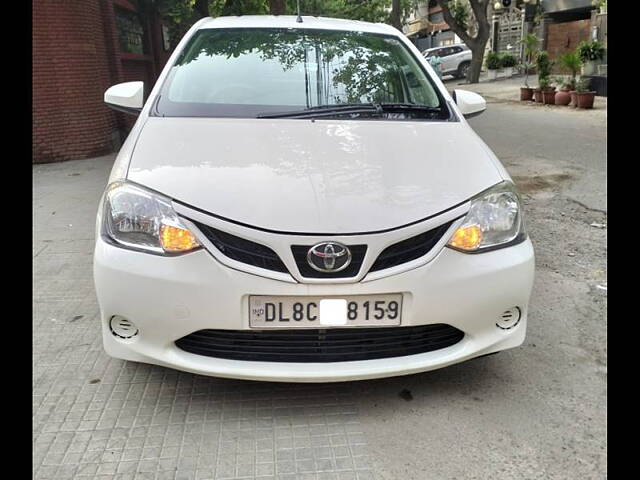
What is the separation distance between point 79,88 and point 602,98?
13.2 meters

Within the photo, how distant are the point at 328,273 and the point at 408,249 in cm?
34

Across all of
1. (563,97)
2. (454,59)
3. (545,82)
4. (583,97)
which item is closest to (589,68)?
(545,82)

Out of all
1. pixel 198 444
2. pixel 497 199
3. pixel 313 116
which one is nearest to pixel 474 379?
pixel 497 199

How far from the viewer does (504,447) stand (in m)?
2.24

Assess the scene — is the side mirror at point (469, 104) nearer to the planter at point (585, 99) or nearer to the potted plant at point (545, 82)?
the planter at point (585, 99)

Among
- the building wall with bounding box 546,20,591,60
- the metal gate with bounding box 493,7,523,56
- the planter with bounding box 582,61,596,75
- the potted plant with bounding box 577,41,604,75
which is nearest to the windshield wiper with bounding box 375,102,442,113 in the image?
the potted plant with bounding box 577,41,604,75

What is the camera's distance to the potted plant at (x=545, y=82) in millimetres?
14438

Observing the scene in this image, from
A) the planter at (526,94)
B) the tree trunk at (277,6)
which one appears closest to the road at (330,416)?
the tree trunk at (277,6)

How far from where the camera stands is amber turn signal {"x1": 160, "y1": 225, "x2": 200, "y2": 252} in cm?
213

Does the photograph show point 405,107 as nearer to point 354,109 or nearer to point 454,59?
point 354,109

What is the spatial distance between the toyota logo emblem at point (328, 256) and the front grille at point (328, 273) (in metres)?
0.02

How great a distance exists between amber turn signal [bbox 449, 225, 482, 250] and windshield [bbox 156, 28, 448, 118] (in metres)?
1.04

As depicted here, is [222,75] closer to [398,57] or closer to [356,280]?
[398,57]

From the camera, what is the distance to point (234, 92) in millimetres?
3100
